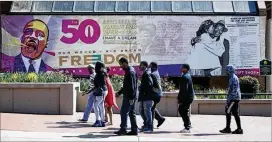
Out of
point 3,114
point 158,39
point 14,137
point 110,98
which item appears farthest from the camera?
point 158,39

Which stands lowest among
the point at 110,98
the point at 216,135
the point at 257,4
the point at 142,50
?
the point at 216,135

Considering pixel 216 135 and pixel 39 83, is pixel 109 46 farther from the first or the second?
pixel 216 135

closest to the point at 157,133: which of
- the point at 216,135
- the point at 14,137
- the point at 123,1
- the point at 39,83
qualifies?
the point at 216,135

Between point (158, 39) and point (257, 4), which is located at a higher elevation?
point (257, 4)

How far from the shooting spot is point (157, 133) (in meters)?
10.7

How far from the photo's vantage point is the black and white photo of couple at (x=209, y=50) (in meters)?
22.5

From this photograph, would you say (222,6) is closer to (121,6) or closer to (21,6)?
(121,6)

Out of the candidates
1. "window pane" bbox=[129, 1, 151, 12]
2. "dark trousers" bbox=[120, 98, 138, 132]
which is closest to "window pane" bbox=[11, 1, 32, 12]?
"window pane" bbox=[129, 1, 151, 12]

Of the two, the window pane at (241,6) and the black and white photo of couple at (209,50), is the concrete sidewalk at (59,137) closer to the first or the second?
the black and white photo of couple at (209,50)

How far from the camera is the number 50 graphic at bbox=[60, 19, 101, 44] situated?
2250 cm

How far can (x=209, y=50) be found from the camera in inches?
891

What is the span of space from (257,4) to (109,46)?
7.80 m

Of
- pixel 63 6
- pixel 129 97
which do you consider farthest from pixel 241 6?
pixel 129 97

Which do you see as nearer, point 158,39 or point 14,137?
point 14,137
